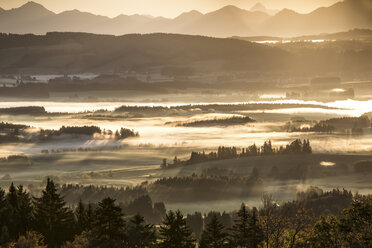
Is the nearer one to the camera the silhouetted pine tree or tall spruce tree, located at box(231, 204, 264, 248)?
tall spruce tree, located at box(231, 204, 264, 248)

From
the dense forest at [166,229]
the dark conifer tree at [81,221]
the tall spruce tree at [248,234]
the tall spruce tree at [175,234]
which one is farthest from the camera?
the dark conifer tree at [81,221]

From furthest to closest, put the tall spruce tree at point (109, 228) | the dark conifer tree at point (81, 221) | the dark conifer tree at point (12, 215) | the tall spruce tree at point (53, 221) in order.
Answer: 1. the dark conifer tree at point (81, 221)
2. the dark conifer tree at point (12, 215)
3. the tall spruce tree at point (53, 221)
4. the tall spruce tree at point (109, 228)

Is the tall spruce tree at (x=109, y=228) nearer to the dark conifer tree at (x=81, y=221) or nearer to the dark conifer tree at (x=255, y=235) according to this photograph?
the dark conifer tree at (x=255, y=235)

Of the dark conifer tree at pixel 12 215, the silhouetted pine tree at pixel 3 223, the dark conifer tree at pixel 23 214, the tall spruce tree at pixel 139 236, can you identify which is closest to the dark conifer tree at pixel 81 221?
the dark conifer tree at pixel 23 214

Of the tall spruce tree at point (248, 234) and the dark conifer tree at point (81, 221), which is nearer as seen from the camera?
the tall spruce tree at point (248, 234)

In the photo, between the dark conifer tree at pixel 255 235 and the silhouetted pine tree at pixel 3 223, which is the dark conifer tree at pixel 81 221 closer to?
the silhouetted pine tree at pixel 3 223

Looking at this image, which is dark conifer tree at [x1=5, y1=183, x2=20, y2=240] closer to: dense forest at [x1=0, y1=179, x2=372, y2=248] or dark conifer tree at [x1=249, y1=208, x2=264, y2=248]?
dense forest at [x1=0, y1=179, x2=372, y2=248]

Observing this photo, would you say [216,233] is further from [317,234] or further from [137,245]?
[317,234]

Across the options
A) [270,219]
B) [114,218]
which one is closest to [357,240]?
[270,219]

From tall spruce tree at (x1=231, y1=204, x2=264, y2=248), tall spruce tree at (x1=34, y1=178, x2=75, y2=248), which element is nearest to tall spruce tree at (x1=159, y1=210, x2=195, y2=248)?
tall spruce tree at (x1=231, y1=204, x2=264, y2=248)
